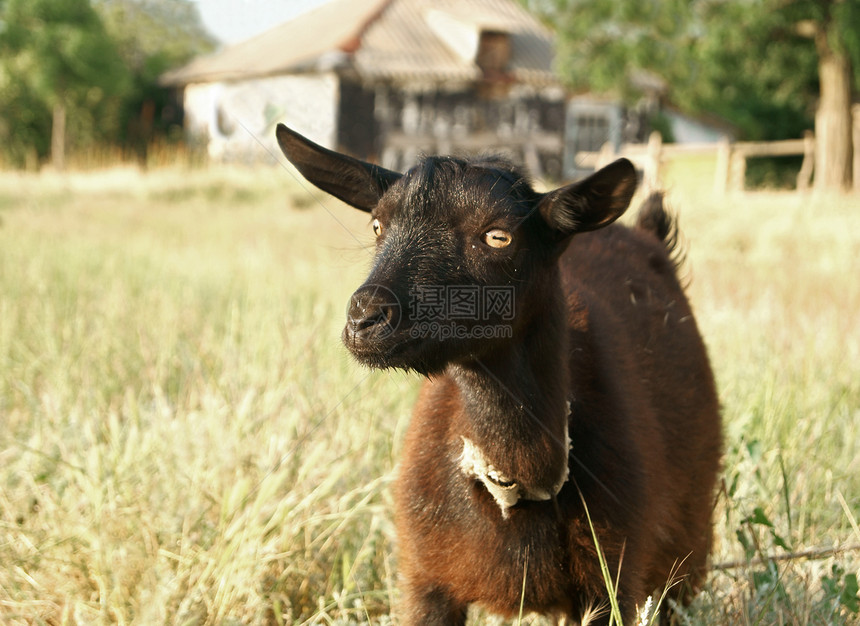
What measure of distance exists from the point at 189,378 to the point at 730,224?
29.4ft

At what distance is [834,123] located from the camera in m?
19.1

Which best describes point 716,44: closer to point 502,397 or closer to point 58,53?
point 58,53

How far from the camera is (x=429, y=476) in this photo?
221cm

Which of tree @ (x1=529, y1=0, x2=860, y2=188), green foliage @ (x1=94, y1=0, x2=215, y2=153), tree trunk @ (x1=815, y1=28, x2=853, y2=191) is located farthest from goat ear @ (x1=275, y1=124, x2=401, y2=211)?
green foliage @ (x1=94, y1=0, x2=215, y2=153)

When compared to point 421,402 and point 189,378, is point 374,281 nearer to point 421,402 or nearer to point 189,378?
point 421,402

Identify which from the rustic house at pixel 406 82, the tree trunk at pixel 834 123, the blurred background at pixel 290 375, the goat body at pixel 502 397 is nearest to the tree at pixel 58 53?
the rustic house at pixel 406 82

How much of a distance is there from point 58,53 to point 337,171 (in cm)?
2409

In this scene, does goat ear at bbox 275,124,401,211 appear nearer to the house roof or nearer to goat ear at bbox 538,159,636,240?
goat ear at bbox 538,159,636,240

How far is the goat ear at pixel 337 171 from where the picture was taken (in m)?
2.12

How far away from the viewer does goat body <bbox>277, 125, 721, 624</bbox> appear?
1.88 metres

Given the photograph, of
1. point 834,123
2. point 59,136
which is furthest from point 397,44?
point 834,123

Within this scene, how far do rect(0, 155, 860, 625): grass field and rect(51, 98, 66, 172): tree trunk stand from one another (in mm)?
18416

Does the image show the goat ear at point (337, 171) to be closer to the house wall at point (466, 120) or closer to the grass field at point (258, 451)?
the grass field at point (258, 451)

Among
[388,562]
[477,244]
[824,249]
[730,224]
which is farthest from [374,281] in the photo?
[730,224]
